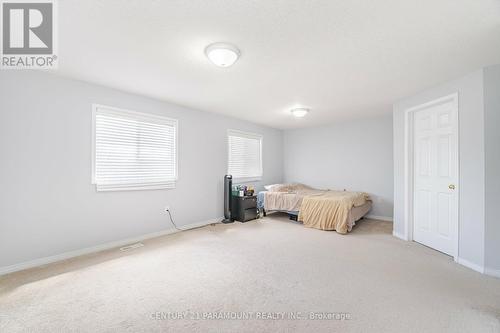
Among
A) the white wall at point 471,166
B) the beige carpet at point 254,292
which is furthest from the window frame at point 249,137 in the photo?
the white wall at point 471,166

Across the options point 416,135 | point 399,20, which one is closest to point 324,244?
point 416,135

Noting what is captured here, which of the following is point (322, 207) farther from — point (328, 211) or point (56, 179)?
point (56, 179)

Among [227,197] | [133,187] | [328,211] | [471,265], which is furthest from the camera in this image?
[227,197]

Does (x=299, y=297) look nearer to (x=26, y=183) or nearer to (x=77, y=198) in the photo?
(x=77, y=198)

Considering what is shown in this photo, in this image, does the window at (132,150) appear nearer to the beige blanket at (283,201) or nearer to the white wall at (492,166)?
the beige blanket at (283,201)

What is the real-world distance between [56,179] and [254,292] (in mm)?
2879

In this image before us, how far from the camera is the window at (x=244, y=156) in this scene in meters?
5.31

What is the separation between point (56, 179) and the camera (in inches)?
111

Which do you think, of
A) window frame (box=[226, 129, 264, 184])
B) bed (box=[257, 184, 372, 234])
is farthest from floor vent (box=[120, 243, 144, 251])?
bed (box=[257, 184, 372, 234])

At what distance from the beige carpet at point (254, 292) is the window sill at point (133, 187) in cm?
92

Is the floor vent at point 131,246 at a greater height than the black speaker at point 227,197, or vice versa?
the black speaker at point 227,197

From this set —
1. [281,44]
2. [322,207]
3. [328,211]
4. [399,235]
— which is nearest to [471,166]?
[399,235]

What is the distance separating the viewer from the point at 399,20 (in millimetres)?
1768

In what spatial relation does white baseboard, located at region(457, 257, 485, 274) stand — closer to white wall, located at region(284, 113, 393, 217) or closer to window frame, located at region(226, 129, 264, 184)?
white wall, located at region(284, 113, 393, 217)
